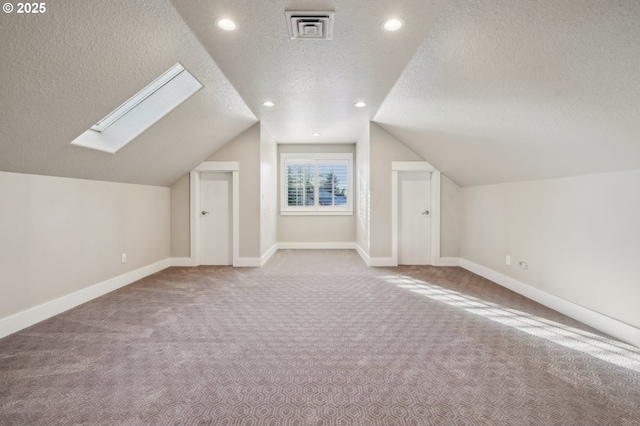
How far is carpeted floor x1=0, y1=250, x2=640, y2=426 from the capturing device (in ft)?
5.09

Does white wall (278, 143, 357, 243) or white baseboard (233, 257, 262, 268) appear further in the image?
white wall (278, 143, 357, 243)

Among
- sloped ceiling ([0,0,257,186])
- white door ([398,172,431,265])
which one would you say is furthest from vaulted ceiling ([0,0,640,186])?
white door ([398,172,431,265])

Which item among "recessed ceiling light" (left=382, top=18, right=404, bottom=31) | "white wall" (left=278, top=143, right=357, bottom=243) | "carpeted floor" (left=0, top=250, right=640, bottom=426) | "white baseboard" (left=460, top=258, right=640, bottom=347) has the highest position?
"recessed ceiling light" (left=382, top=18, right=404, bottom=31)

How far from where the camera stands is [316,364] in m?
2.01

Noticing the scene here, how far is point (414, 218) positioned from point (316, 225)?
253 cm

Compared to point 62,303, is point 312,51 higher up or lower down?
higher up

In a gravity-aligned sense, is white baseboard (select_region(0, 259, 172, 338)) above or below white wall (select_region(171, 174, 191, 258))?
below

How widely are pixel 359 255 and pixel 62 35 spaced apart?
5.40 m

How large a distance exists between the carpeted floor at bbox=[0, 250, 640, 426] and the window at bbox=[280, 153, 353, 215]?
380 centimetres

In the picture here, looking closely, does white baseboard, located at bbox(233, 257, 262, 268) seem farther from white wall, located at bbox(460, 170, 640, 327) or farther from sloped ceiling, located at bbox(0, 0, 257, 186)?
white wall, located at bbox(460, 170, 640, 327)

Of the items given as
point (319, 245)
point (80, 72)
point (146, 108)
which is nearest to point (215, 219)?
point (146, 108)

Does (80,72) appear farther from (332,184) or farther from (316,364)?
(332,184)

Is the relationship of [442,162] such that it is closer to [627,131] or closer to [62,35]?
[627,131]

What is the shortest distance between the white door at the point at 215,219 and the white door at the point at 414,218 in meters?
3.14
